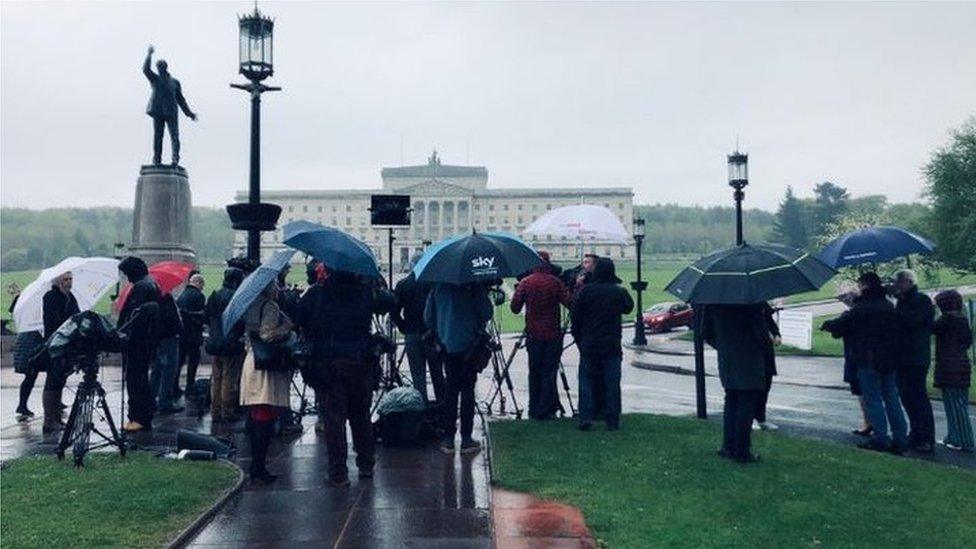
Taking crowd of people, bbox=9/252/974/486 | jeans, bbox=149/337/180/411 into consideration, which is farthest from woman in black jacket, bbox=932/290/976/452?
jeans, bbox=149/337/180/411

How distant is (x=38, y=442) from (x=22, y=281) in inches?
2705

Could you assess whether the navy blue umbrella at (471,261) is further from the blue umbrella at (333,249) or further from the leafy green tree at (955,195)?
the leafy green tree at (955,195)

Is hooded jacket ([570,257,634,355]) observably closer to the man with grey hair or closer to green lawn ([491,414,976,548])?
green lawn ([491,414,976,548])

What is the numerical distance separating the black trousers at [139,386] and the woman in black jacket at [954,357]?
29.0ft

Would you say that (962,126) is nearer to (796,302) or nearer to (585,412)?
(796,302)

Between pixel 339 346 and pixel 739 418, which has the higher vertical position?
pixel 339 346

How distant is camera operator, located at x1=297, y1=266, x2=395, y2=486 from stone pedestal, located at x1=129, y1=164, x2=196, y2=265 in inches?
453

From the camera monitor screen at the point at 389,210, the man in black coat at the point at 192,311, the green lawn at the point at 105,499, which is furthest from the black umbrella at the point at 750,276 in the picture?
the man in black coat at the point at 192,311

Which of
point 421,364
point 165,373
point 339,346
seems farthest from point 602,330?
point 165,373

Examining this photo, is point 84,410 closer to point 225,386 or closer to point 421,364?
point 225,386

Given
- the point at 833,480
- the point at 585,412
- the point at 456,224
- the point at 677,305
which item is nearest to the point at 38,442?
the point at 585,412

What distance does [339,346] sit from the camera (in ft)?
23.0

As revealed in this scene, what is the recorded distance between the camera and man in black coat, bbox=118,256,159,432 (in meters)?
8.88

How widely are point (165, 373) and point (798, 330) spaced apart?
69.9 feet
